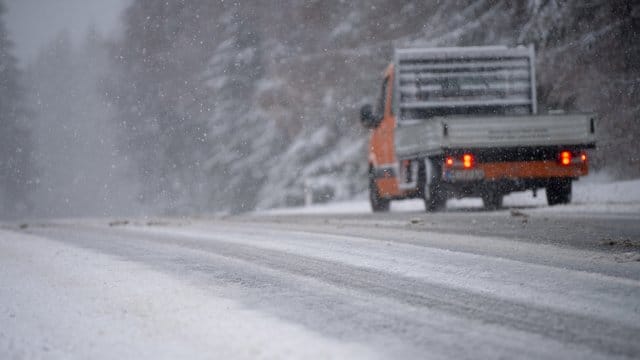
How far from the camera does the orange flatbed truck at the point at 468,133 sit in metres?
13.7

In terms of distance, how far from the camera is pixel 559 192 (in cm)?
1450

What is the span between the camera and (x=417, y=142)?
1459 centimetres

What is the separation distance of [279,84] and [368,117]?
14.2 meters

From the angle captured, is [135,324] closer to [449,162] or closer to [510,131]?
[449,162]

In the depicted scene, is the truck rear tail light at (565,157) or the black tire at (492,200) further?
the black tire at (492,200)

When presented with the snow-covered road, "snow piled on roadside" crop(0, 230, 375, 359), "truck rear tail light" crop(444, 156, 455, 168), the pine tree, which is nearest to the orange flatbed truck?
"truck rear tail light" crop(444, 156, 455, 168)

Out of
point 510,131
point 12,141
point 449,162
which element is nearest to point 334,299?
point 449,162

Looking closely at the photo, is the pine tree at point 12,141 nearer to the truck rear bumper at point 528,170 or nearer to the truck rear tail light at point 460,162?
the truck rear tail light at point 460,162


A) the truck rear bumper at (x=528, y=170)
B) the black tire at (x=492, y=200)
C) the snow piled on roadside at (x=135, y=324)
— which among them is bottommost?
the snow piled on roadside at (x=135, y=324)

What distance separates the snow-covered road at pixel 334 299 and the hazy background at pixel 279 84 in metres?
11.7

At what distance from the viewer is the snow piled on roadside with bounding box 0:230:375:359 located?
3.33m

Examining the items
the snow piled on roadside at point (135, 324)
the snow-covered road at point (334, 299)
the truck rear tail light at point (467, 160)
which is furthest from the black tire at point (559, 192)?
the snow piled on roadside at point (135, 324)

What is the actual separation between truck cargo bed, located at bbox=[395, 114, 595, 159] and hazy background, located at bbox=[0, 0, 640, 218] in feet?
16.3

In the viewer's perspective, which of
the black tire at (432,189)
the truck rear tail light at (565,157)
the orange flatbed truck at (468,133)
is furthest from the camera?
the black tire at (432,189)
